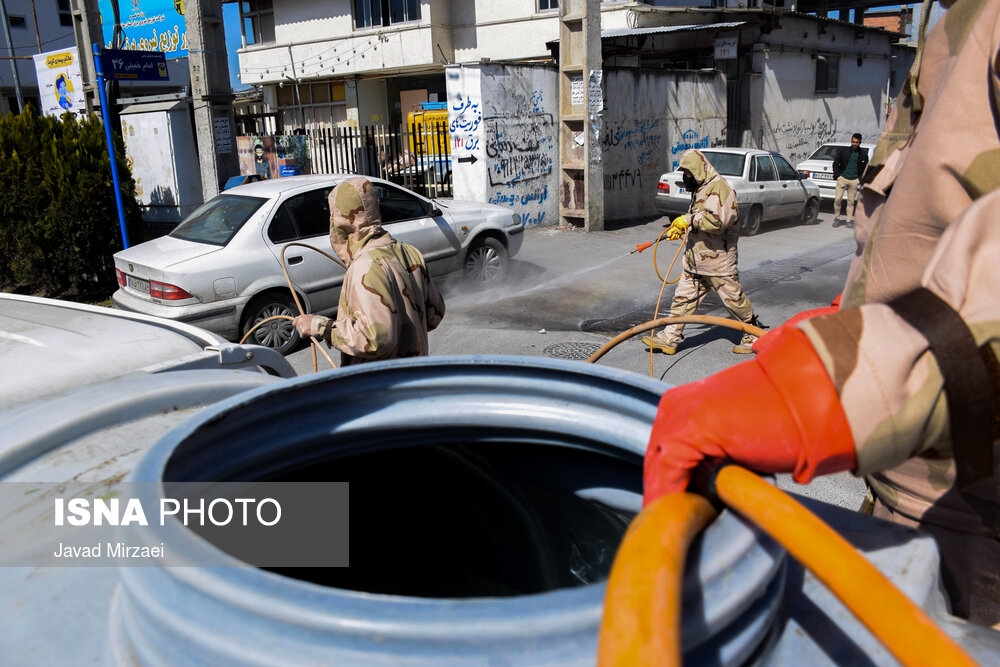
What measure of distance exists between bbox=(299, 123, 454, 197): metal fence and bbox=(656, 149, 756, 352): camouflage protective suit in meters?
7.75

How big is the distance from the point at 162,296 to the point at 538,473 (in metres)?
5.97

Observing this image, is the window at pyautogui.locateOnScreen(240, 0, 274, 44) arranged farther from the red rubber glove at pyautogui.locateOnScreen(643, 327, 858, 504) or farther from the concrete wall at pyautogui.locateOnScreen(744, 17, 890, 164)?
the red rubber glove at pyautogui.locateOnScreen(643, 327, 858, 504)

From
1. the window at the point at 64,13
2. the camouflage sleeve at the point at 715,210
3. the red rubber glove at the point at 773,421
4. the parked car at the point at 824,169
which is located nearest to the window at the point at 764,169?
the parked car at the point at 824,169

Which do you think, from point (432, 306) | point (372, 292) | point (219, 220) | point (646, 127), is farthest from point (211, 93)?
point (646, 127)

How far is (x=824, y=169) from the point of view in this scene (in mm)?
17562

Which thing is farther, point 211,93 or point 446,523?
point 211,93

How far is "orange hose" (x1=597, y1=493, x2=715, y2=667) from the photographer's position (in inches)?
31.7

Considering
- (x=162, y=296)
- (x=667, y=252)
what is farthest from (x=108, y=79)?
Result: (x=667, y=252)

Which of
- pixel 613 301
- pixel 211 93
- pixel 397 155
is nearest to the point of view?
pixel 613 301

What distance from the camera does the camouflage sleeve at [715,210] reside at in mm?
6836

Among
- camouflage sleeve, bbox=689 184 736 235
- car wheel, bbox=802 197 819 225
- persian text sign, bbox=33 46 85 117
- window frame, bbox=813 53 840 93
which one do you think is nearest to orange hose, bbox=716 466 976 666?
camouflage sleeve, bbox=689 184 736 235

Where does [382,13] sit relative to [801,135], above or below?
above

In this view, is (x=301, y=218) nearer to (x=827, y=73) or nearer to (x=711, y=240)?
(x=711, y=240)

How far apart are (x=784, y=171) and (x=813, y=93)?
881cm
